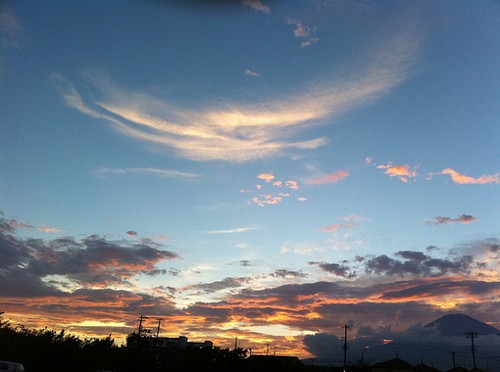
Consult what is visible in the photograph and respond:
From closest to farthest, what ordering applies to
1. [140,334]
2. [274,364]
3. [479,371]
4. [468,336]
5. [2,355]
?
[2,355], [274,364], [140,334], [468,336], [479,371]

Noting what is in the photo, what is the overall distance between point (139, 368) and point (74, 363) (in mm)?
17663

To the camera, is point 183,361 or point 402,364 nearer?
point 183,361

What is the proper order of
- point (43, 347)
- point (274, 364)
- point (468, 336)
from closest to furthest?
point (43, 347)
point (274, 364)
point (468, 336)

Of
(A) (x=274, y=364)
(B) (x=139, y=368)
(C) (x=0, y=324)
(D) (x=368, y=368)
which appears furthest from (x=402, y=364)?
(C) (x=0, y=324)

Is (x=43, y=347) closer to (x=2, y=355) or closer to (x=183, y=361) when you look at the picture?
(x=2, y=355)

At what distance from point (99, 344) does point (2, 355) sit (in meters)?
26.8

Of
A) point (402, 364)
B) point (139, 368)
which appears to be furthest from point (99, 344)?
point (402, 364)

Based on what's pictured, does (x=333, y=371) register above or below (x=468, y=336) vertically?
below

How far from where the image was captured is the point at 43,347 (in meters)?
46.6

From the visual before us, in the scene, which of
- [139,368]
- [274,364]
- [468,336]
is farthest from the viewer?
[468,336]

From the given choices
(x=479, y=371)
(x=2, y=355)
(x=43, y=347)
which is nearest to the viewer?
(x=2, y=355)

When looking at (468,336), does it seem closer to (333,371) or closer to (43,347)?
(333,371)

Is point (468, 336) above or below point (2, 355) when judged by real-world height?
above

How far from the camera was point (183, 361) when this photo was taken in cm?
6894
